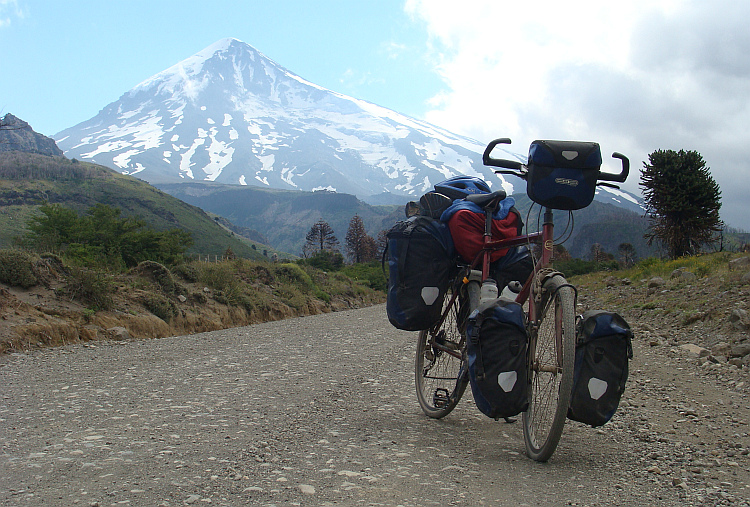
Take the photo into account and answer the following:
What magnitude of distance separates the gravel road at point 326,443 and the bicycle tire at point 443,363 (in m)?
0.16

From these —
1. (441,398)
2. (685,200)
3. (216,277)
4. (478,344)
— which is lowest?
(216,277)

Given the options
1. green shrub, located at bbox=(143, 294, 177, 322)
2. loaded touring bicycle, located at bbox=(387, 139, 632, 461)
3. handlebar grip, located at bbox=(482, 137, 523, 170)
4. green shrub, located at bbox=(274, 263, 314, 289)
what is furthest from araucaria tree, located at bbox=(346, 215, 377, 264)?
handlebar grip, located at bbox=(482, 137, 523, 170)

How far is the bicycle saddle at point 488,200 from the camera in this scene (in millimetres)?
3887

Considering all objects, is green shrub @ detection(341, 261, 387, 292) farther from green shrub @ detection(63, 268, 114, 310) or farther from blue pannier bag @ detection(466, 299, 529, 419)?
blue pannier bag @ detection(466, 299, 529, 419)

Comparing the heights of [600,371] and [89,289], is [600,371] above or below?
above

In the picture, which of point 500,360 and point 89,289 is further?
point 89,289

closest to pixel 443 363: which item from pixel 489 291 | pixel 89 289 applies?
pixel 489 291

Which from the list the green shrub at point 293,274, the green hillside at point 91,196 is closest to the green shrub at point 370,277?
the green shrub at point 293,274

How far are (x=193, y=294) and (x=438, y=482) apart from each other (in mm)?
12392

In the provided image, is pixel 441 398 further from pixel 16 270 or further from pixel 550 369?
pixel 16 270

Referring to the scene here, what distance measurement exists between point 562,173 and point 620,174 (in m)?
0.51

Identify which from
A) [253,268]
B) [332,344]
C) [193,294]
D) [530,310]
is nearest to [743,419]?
[530,310]

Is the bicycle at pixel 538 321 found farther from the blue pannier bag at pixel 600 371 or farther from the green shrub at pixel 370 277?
the green shrub at pixel 370 277

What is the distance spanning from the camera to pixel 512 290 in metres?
3.82
